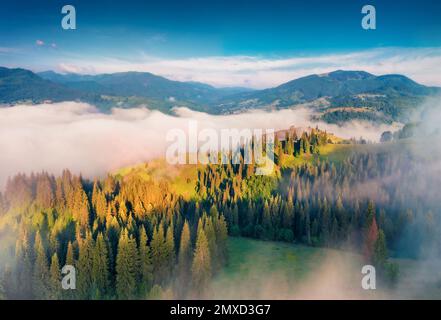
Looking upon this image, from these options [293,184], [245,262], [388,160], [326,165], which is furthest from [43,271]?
[388,160]

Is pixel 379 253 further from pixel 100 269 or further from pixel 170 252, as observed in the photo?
pixel 100 269

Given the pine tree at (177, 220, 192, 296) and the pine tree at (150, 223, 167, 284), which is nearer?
the pine tree at (177, 220, 192, 296)

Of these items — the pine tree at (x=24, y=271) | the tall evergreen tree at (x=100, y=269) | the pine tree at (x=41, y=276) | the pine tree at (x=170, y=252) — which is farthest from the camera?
the pine tree at (x=170, y=252)

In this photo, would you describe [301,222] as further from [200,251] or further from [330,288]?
[200,251]

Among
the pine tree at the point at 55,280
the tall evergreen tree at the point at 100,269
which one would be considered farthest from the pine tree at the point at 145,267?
the pine tree at the point at 55,280

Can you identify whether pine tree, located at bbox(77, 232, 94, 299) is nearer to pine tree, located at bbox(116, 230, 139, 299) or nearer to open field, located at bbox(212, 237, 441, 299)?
pine tree, located at bbox(116, 230, 139, 299)

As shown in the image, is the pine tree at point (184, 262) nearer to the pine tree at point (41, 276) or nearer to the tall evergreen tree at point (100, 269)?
the tall evergreen tree at point (100, 269)

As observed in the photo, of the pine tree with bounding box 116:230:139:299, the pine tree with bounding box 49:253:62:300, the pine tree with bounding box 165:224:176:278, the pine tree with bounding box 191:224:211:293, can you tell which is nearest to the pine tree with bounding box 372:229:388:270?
the pine tree with bounding box 191:224:211:293

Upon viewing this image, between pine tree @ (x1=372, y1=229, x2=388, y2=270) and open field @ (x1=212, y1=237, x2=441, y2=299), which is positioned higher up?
pine tree @ (x1=372, y1=229, x2=388, y2=270)

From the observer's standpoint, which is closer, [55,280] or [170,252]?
[55,280]

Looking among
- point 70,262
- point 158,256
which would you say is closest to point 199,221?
point 158,256
